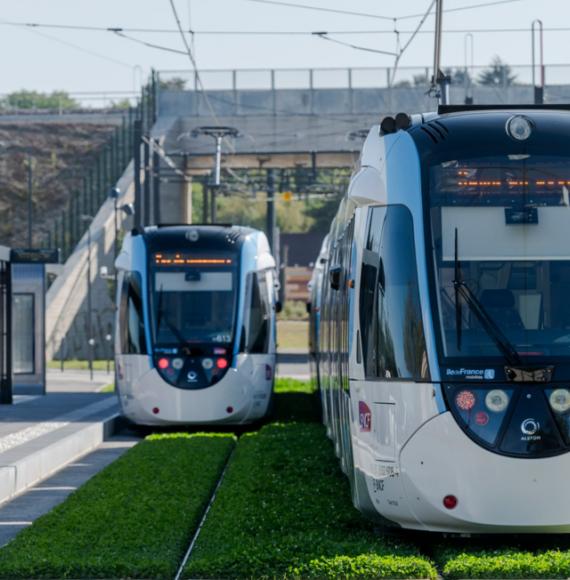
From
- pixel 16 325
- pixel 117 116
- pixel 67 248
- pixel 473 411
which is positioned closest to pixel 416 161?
pixel 473 411

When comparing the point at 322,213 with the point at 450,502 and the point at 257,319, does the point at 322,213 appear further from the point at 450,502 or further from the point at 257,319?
the point at 450,502

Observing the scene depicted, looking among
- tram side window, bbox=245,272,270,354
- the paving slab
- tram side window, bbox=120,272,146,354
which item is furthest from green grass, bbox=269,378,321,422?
the paving slab

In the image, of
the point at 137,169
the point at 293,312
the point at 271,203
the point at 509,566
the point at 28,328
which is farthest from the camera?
the point at 293,312

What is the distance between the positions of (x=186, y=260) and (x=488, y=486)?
14023 millimetres

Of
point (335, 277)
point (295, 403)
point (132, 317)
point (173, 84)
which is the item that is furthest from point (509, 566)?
point (173, 84)

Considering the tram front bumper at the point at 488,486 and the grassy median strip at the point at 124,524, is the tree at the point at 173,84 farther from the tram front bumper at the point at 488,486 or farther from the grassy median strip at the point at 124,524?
the tram front bumper at the point at 488,486

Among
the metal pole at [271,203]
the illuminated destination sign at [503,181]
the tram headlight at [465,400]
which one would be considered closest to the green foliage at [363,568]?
the tram headlight at [465,400]

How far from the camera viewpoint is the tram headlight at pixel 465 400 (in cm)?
1145

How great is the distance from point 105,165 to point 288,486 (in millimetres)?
61757

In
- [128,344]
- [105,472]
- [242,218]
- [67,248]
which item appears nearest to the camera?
[105,472]

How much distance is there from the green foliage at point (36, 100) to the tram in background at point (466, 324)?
146m

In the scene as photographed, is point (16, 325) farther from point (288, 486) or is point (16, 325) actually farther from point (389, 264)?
point (389, 264)

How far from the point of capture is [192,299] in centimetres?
2481

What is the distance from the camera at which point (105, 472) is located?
58.9ft
